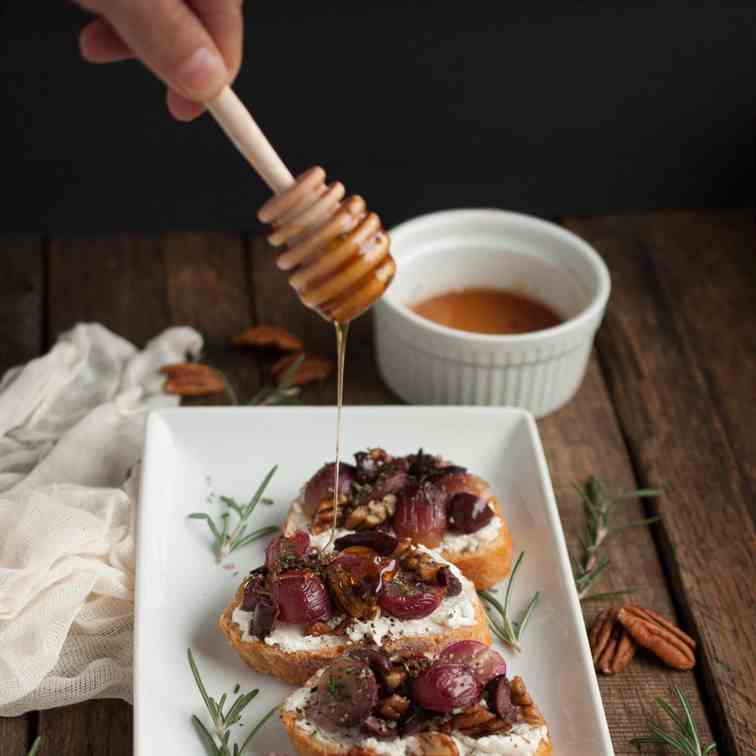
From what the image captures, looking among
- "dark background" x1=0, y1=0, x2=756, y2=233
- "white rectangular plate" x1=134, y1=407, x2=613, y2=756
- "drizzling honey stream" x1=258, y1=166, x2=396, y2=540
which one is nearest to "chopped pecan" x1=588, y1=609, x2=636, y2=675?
"white rectangular plate" x1=134, y1=407, x2=613, y2=756

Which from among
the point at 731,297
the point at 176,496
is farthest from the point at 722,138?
the point at 176,496

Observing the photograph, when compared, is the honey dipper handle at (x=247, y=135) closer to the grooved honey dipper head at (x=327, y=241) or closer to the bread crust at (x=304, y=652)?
the grooved honey dipper head at (x=327, y=241)

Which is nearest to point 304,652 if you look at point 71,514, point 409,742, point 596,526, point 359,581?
point 359,581

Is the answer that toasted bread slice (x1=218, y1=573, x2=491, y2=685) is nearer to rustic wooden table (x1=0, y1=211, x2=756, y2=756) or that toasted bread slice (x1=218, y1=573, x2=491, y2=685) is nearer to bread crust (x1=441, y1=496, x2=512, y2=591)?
bread crust (x1=441, y1=496, x2=512, y2=591)

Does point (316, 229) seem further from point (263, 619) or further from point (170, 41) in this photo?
point (263, 619)

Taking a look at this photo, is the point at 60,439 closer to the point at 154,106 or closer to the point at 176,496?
the point at 176,496
